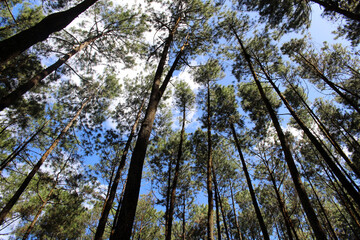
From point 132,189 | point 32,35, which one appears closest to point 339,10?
point 132,189

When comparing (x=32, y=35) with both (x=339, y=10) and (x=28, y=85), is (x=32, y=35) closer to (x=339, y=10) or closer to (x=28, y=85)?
(x=28, y=85)

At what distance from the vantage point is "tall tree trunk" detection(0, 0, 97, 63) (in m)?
1.89

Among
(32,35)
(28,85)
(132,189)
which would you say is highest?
(28,85)

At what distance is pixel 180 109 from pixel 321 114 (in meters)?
12.7

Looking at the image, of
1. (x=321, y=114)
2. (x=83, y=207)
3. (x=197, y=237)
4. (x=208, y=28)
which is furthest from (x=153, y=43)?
(x=197, y=237)

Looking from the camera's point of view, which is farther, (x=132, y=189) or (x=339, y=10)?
(x=339, y=10)

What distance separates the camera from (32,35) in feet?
7.04

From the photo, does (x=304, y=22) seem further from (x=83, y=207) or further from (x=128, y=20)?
(x=83, y=207)

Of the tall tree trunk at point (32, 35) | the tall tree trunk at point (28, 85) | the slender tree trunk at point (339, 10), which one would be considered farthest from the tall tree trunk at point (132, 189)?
the slender tree trunk at point (339, 10)

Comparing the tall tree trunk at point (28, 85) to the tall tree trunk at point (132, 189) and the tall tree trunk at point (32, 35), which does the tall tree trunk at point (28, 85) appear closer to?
the tall tree trunk at point (32, 35)

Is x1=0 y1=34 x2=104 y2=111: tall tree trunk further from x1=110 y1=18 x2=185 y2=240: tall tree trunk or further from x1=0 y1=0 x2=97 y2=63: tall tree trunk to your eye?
x1=110 y1=18 x2=185 y2=240: tall tree trunk

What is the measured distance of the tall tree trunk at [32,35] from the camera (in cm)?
189

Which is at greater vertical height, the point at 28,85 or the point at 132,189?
the point at 28,85

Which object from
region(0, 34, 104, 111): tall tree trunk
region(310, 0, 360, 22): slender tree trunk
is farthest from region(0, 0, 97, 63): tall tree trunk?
region(310, 0, 360, 22): slender tree trunk
